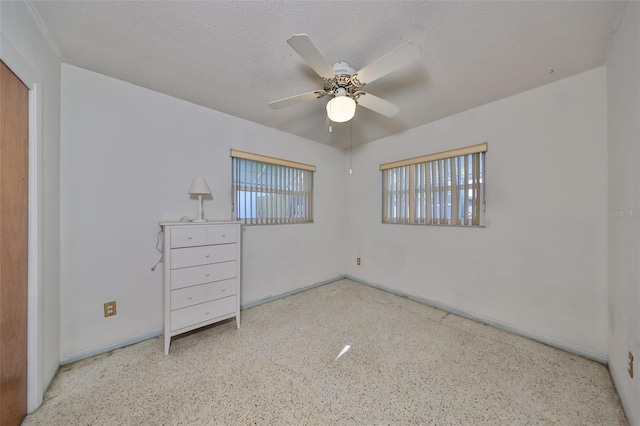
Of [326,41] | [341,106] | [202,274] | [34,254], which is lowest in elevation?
[202,274]

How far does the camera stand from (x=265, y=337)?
1970 millimetres

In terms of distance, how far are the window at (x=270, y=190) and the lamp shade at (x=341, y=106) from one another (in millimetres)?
1412

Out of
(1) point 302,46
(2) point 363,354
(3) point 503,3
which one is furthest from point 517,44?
(2) point 363,354

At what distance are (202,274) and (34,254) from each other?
0.93 metres

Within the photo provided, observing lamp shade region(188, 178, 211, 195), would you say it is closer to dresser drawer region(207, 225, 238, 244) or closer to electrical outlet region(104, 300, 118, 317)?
dresser drawer region(207, 225, 238, 244)

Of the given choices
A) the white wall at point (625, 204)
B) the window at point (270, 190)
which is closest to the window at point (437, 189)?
the white wall at point (625, 204)

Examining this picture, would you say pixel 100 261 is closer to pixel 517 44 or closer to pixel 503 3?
pixel 503 3

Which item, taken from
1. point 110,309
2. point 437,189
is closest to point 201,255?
point 110,309

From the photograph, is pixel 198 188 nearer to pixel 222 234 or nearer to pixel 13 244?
pixel 222 234

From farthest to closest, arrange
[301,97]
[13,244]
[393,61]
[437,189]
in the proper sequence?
[437,189], [301,97], [393,61], [13,244]

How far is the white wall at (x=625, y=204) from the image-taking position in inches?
44.8

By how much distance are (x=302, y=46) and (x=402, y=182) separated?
223 centimetres

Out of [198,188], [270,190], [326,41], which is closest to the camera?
[326,41]

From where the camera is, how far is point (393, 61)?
124cm
